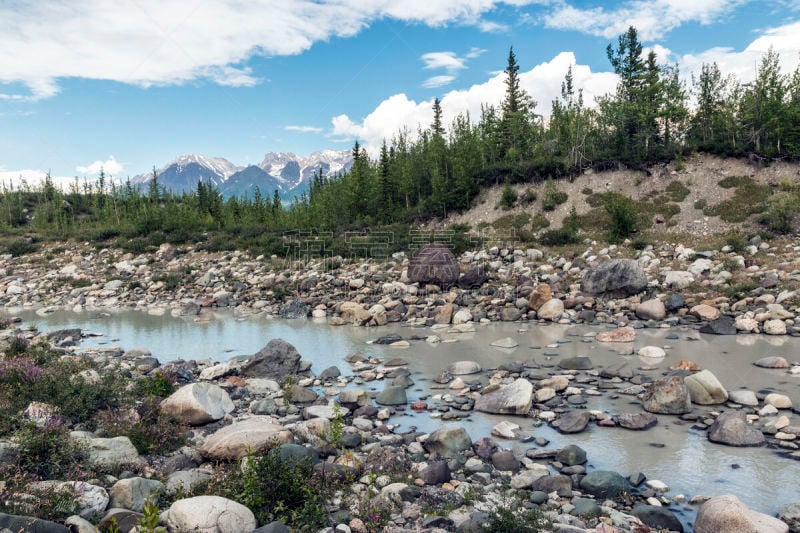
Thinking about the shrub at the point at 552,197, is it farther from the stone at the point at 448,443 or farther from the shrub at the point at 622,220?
the stone at the point at 448,443

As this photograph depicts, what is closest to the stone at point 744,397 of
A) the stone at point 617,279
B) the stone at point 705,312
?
the stone at point 705,312

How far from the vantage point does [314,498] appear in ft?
17.1

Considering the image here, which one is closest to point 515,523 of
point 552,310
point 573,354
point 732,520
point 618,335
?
point 732,520

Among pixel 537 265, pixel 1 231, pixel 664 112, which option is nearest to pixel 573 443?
pixel 537 265

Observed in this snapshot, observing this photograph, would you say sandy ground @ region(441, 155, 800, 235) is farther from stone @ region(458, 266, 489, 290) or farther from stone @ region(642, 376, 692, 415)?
stone @ region(642, 376, 692, 415)

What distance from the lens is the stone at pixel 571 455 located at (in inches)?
266

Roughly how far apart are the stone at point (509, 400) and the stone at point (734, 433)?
2933 millimetres

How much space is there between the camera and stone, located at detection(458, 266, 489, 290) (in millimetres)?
21609

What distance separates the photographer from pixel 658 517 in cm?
525

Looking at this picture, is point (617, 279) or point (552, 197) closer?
point (617, 279)

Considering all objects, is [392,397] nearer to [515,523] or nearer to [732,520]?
[515,523]

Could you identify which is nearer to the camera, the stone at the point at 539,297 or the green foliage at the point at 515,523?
the green foliage at the point at 515,523

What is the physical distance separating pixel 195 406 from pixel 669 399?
849 cm

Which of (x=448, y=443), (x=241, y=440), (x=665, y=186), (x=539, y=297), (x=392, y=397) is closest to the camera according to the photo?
(x=241, y=440)
